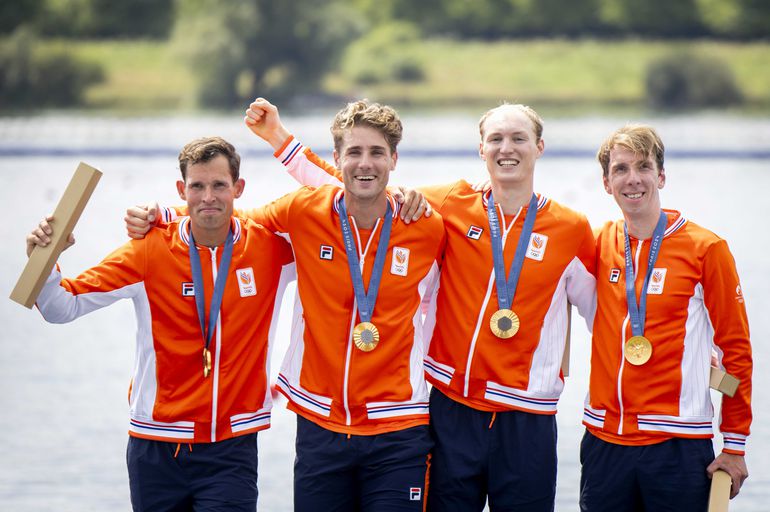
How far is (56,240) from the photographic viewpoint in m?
3.29

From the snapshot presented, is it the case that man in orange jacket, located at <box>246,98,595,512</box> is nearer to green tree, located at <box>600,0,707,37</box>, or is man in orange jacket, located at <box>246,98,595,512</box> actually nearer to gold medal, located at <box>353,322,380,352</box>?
gold medal, located at <box>353,322,380,352</box>

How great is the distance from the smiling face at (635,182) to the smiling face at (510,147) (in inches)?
10.7

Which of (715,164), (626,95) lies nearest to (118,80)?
(626,95)

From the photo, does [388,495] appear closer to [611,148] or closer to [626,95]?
[611,148]

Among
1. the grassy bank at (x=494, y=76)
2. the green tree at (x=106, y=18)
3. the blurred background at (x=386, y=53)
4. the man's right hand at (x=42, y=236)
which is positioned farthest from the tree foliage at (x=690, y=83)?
the man's right hand at (x=42, y=236)

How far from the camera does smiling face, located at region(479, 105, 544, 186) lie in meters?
3.53

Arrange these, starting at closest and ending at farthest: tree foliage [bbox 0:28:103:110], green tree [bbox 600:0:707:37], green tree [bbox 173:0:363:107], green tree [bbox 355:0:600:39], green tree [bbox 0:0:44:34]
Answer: tree foliage [bbox 0:28:103:110] → green tree [bbox 173:0:363:107] → green tree [bbox 0:0:44:34] → green tree [bbox 600:0:707:37] → green tree [bbox 355:0:600:39]

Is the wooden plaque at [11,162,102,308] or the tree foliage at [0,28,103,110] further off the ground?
the tree foliage at [0,28,103,110]

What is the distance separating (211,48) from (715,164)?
13.3m

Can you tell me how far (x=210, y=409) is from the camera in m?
3.38

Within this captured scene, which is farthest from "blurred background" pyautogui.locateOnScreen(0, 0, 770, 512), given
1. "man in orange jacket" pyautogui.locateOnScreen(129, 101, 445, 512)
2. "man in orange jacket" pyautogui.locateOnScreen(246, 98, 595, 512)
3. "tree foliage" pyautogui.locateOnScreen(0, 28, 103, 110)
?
"man in orange jacket" pyautogui.locateOnScreen(129, 101, 445, 512)

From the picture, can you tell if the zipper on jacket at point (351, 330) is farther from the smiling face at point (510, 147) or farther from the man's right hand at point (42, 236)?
the man's right hand at point (42, 236)

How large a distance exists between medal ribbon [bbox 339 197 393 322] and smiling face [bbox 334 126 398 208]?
4.3 inches

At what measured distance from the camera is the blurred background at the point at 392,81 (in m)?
19.4
